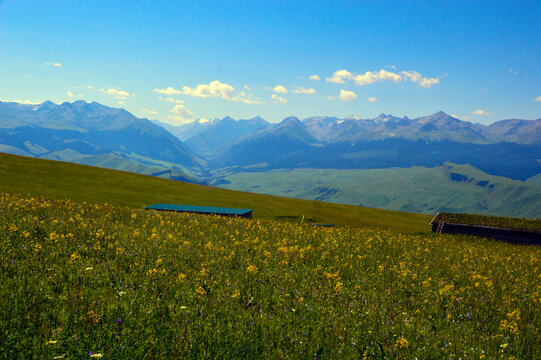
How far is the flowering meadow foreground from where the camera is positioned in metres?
5.37

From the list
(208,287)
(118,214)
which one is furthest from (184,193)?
(208,287)

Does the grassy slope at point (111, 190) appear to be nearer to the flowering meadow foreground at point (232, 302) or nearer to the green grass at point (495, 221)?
the green grass at point (495, 221)

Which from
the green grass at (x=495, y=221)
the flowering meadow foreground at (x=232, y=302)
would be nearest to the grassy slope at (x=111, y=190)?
the green grass at (x=495, y=221)

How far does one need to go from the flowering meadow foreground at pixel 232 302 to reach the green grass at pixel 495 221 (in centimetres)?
3217

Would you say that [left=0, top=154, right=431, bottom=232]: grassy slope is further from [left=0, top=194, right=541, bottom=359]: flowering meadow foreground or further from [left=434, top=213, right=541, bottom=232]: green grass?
[left=0, top=194, right=541, bottom=359]: flowering meadow foreground

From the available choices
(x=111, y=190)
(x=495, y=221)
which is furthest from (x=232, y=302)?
(x=111, y=190)

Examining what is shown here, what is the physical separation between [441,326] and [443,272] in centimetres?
538

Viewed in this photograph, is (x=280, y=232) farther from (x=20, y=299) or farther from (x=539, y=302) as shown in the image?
(x=20, y=299)

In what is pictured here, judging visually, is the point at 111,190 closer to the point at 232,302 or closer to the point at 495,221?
the point at 232,302

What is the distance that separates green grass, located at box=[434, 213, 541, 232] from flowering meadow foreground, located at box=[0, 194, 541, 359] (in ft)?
106

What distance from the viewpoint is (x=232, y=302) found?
711cm

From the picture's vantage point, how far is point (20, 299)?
5.80 meters

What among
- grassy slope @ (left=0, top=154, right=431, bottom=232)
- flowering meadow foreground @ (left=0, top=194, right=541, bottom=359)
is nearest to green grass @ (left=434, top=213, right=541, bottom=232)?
grassy slope @ (left=0, top=154, right=431, bottom=232)

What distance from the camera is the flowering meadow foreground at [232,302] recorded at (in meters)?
5.37
